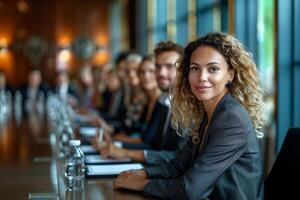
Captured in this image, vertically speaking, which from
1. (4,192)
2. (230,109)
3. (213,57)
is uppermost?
(213,57)

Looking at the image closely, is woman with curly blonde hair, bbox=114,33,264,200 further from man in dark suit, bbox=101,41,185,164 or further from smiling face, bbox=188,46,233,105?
man in dark suit, bbox=101,41,185,164

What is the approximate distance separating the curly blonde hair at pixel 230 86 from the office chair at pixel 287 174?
5.5 inches

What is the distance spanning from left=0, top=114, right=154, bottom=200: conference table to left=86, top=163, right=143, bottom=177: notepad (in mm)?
68

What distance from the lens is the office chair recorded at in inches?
76.6

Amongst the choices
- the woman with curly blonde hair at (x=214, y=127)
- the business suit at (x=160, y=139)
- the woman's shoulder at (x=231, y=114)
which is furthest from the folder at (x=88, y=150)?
the woman's shoulder at (x=231, y=114)

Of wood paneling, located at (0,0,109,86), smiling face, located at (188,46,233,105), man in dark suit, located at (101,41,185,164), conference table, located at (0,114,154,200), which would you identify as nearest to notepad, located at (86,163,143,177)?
conference table, located at (0,114,154,200)

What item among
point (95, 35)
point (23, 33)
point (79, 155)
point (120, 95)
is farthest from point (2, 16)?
point (79, 155)

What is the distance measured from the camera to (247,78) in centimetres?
203

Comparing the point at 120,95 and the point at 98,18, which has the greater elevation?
the point at 98,18

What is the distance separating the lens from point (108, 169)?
241 centimetres

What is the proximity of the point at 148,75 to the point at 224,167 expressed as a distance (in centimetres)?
234

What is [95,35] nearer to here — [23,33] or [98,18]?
[98,18]

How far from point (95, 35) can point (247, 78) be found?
12.5 metres

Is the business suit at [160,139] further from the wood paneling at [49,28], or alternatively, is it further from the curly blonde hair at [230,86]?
the wood paneling at [49,28]
